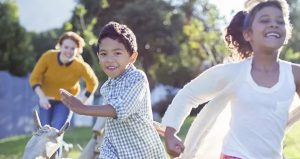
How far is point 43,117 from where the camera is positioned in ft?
24.8

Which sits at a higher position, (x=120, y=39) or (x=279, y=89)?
(x=120, y=39)

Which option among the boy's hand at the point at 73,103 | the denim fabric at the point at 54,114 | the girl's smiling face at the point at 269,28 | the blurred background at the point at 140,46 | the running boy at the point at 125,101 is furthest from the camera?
the blurred background at the point at 140,46

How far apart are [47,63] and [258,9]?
4169 mm

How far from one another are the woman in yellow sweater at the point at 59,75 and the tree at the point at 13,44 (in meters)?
16.6

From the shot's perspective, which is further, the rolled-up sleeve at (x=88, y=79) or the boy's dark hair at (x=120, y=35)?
the rolled-up sleeve at (x=88, y=79)

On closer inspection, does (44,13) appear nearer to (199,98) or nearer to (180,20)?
(180,20)

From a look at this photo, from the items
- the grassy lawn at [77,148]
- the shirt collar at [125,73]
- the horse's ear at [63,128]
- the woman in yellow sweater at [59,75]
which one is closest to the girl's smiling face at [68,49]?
the woman in yellow sweater at [59,75]

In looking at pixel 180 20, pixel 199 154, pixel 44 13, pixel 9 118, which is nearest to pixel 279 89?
pixel 199 154

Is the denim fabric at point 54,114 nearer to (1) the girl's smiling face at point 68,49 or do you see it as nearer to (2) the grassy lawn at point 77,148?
(1) the girl's smiling face at point 68,49

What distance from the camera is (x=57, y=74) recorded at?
768 cm

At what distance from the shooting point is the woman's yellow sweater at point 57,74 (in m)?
7.65

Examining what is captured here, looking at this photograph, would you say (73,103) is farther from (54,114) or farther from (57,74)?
(57,74)

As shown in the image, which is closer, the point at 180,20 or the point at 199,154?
the point at 199,154

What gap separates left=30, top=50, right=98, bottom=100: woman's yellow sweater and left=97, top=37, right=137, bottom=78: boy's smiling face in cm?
370
